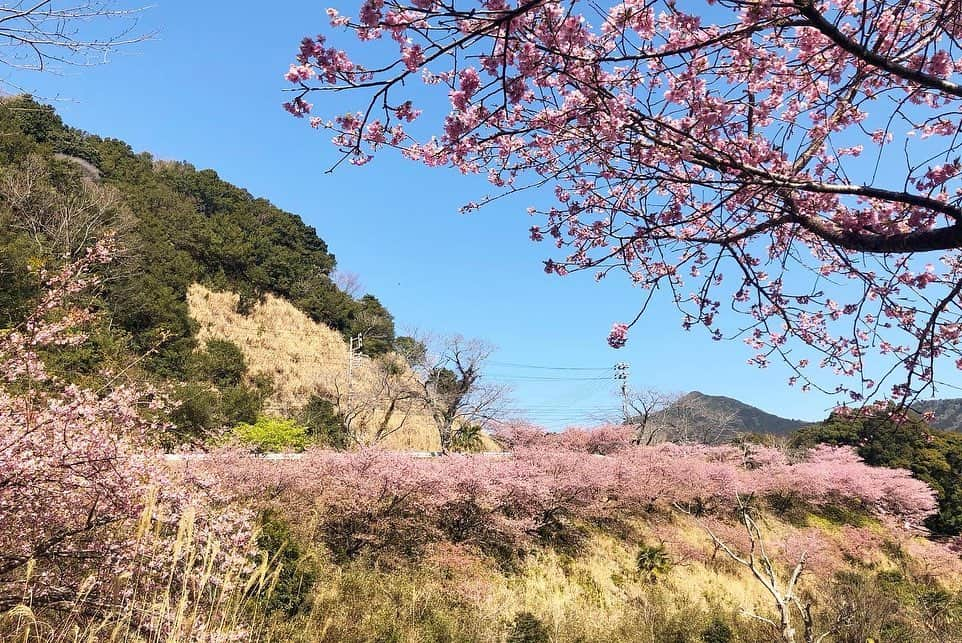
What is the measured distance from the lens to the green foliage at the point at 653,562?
33.2ft

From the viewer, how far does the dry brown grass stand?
21.8 m

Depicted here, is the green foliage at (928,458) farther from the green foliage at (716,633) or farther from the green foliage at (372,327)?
the green foliage at (372,327)

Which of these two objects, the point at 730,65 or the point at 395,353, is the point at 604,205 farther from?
the point at 395,353

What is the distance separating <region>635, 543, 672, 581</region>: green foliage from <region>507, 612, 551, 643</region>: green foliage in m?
4.59

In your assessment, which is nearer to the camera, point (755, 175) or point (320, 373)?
point (755, 175)

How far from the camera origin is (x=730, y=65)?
2764 mm

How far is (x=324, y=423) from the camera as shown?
765 inches

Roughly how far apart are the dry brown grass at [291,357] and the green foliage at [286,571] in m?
14.0

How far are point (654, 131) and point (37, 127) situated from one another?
3234 cm

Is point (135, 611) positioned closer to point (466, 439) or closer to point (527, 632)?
point (527, 632)

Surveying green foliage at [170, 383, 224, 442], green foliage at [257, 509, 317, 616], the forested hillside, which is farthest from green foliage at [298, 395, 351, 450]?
green foliage at [257, 509, 317, 616]

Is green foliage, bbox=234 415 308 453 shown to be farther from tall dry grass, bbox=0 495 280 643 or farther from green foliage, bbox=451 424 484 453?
tall dry grass, bbox=0 495 280 643

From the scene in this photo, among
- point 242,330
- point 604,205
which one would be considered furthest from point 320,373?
point 604,205

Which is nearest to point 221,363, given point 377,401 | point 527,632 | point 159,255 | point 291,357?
point 291,357
